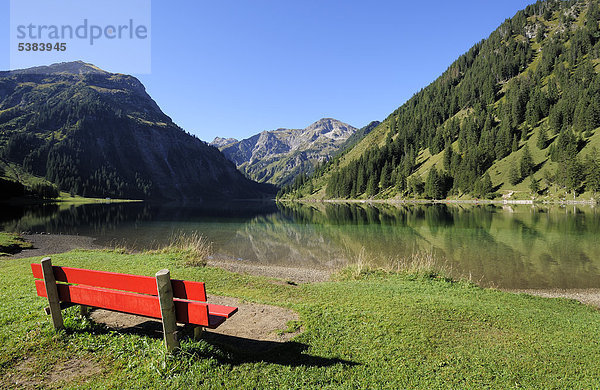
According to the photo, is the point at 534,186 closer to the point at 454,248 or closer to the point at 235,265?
the point at 454,248

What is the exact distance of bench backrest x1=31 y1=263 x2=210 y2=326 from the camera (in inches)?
250

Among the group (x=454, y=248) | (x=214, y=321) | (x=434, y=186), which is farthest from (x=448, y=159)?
(x=214, y=321)

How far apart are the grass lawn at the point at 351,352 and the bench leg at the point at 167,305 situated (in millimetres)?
554

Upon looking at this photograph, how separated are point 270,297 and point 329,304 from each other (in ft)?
10.3

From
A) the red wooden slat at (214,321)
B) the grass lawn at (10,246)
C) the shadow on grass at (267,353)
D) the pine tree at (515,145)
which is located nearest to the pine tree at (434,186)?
the pine tree at (515,145)

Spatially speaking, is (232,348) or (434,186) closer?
(232,348)

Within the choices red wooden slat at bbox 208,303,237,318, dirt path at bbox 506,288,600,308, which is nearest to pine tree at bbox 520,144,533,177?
dirt path at bbox 506,288,600,308

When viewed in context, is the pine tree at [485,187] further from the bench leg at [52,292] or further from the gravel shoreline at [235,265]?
the bench leg at [52,292]

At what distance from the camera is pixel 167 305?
6.24m

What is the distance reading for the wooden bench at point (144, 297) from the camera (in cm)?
625

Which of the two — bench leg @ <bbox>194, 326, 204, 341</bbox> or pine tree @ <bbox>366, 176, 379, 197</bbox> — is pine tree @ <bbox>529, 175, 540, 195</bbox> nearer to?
pine tree @ <bbox>366, 176, 379, 197</bbox>

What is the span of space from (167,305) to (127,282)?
60.5 inches

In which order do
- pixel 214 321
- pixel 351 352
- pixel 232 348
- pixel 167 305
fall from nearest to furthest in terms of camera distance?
pixel 167 305 → pixel 214 321 → pixel 232 348 → pixel 351 352

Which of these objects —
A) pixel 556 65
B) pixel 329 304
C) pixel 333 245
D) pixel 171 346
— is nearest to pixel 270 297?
pixel 329 304
